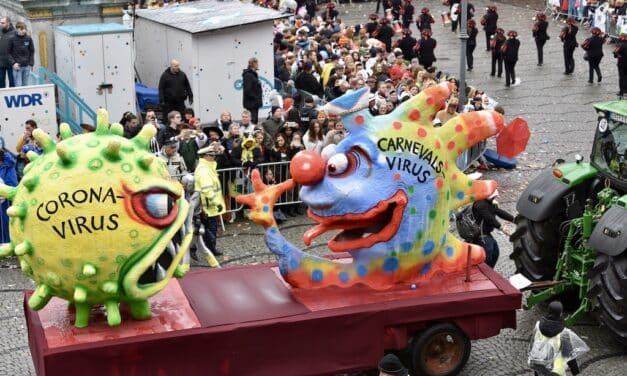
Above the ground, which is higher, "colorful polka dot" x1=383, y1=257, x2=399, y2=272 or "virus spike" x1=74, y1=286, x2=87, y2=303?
"virus spike" x1=74, y1=286, x2=87, y2=303

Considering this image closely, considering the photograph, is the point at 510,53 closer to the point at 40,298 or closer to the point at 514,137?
the point at 514,137

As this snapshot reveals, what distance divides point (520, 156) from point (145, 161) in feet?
36.7

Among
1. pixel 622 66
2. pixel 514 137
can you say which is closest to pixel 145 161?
pixel 514 137

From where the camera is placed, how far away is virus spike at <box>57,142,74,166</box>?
1042cm

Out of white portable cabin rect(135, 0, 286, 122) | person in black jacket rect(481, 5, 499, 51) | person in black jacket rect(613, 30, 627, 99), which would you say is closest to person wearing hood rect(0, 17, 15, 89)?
white portable cabin rect(135, 0, 286, 122)

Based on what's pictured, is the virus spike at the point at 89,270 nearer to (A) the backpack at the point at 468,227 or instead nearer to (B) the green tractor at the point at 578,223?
(A) the backpack at the point at 468,227

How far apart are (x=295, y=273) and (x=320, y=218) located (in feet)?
2.04

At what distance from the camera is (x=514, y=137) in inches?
505

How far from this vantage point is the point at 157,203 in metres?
10.7

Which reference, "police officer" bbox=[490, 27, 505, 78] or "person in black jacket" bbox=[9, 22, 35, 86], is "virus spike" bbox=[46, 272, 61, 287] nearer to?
"person in black jacket" bbox=[9, 22, 35, 86]

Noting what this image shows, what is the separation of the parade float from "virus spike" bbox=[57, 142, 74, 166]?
0.04 ft

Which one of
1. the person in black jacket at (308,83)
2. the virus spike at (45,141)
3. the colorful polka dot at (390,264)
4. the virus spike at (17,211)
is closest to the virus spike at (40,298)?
the virus spike at (17,211)

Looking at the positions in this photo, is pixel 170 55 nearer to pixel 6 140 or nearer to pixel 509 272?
pixel 6 140

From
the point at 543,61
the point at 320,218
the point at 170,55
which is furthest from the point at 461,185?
the point at 543,61
